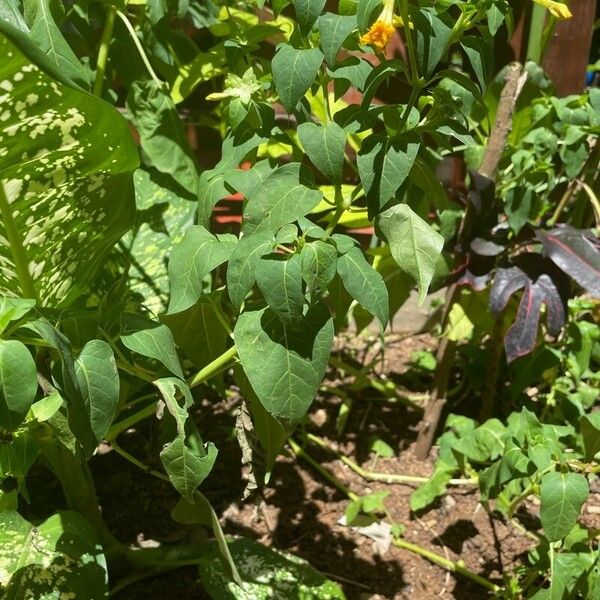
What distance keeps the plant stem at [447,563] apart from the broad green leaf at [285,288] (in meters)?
0.96

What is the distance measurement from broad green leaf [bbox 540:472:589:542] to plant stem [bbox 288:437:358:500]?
639 mm

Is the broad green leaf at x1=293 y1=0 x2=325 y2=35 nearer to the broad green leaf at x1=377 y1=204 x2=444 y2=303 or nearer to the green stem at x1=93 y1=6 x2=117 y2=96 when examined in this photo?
the broad green leaf at x1=377 y1=204 x2=444 y2=303

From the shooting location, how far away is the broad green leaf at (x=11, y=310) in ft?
3.35

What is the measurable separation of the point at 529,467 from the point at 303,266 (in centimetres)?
73

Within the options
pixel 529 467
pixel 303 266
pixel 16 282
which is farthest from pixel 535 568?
pixel 16 282

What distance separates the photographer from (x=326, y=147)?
112cm

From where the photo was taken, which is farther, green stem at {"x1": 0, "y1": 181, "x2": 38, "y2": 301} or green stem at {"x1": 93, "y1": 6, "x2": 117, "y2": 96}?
green stem at {"x1": 93, "y1": 6, "x2": 117, "y2": 96}

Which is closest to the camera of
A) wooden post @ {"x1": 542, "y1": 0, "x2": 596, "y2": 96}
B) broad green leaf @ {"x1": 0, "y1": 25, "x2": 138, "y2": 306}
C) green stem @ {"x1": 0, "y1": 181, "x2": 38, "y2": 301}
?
broad green leaf @ {"x1": 0, "y1": 25, "x2": 138, "y2": 306}

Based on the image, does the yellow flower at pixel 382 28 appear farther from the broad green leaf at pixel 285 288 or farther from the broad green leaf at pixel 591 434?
the broad green leaf at pixel 591 434

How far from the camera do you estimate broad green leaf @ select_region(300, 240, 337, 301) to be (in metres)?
1.04

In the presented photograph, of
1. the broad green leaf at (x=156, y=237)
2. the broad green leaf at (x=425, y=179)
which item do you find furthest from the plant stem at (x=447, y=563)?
the broad green leaf at (x=425, y=179)

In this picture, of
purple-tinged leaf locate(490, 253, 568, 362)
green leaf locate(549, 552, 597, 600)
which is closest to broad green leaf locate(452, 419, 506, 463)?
purple-tinged leaf locate(490, 253, 568, 362)

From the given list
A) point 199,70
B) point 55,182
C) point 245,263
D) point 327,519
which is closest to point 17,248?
point 55,182

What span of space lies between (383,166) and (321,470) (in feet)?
3.69
